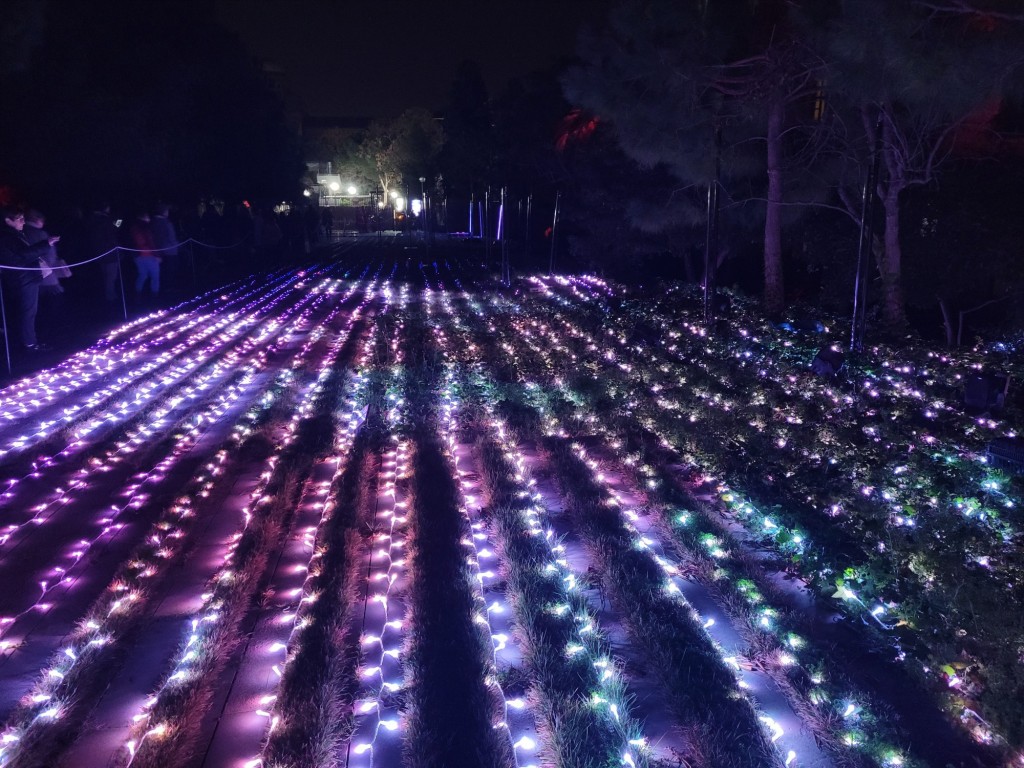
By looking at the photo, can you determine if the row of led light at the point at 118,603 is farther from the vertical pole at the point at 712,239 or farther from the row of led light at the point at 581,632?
→ the vertical pole at the point at 712,239

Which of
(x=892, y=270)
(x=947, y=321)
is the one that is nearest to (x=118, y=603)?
(x=892, y=270)

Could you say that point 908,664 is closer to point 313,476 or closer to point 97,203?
point 313,476

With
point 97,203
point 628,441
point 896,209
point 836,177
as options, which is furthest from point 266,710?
point 97,203

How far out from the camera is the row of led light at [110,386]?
543 cm

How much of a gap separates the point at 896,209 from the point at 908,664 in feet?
22.2

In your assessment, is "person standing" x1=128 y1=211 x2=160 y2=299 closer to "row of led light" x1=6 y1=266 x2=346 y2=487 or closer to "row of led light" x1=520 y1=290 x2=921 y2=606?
"row of led light" x1=6 y1=266 x2=346 y2=487

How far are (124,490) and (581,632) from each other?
285cm

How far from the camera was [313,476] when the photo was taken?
181 inches

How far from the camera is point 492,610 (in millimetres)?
3094

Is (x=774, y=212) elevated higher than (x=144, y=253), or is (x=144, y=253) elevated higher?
(x=774, y=212)

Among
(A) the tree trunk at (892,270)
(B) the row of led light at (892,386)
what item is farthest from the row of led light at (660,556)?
(A) the tree trunk at (892,270)

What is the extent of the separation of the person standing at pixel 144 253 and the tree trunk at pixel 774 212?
894 cm

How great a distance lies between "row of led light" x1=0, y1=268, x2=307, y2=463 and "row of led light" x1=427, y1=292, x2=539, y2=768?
104 inches

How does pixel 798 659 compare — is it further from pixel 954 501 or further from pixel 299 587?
pixel 299 587
